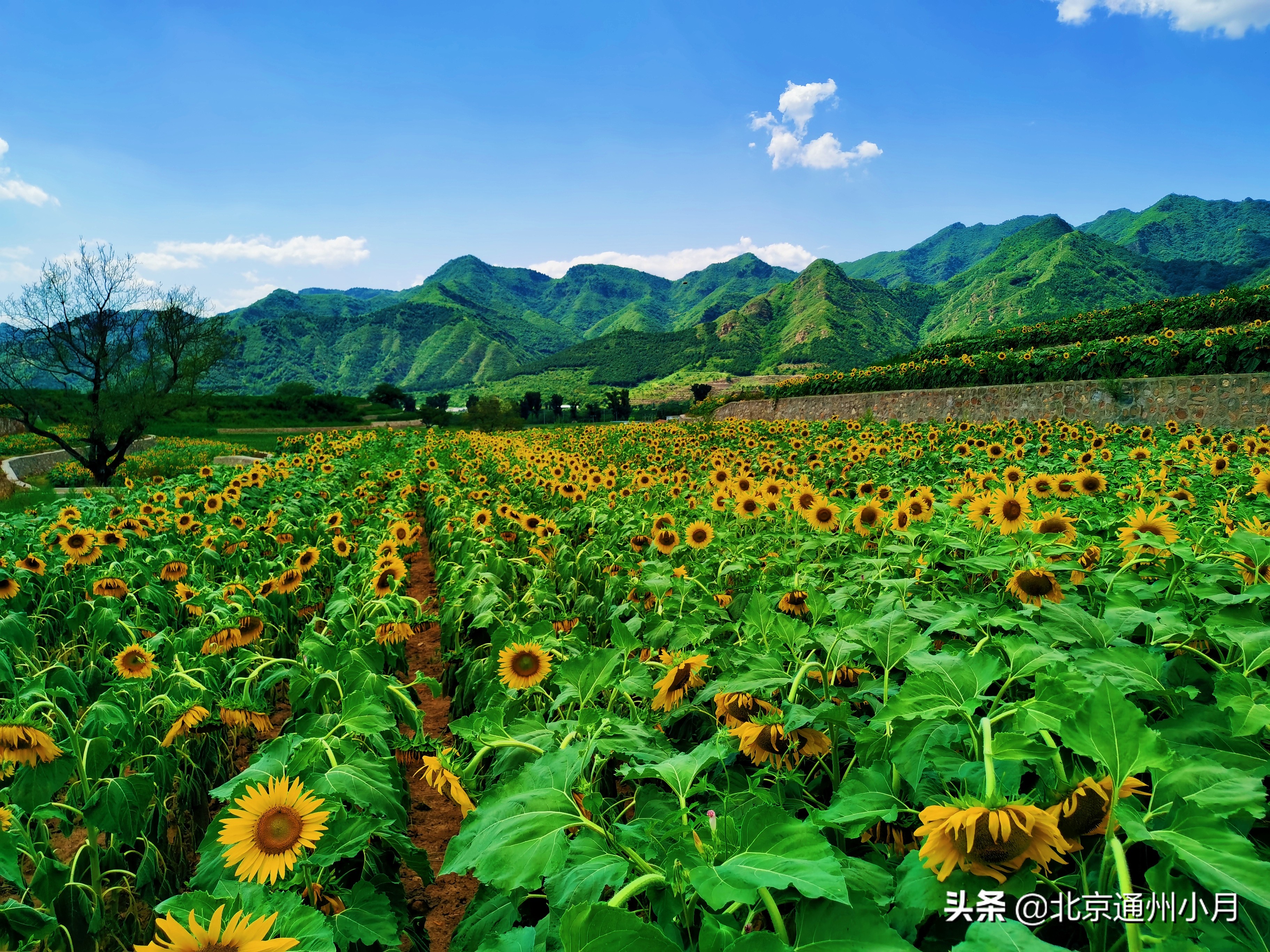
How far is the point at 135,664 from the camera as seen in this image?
9.48 ft

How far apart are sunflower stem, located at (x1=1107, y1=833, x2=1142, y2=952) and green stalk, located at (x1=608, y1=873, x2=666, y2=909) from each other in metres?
0.67

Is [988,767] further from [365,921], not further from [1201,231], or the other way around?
[1201,231]

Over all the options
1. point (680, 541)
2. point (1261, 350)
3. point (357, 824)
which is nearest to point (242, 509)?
point (680, 541)

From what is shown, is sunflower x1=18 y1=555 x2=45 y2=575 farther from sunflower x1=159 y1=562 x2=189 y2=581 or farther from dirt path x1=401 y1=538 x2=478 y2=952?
dirt path x1=401 y1=538 x2=478 y2=952

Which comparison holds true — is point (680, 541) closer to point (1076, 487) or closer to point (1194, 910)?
point (1076, 487)

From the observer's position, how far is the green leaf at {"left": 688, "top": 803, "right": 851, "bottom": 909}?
917 millimetres

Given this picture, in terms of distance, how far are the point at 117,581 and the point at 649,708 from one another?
13.4 feet

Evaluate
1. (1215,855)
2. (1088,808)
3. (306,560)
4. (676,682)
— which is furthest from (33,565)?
(1215,855)

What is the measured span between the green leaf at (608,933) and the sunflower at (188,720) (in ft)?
7.64

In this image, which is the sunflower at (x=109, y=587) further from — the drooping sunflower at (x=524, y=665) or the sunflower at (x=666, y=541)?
the sunflower at (x=666, y=541)

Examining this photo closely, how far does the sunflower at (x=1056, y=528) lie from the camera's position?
2.66m

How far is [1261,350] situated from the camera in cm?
1202

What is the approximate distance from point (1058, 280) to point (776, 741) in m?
99.9

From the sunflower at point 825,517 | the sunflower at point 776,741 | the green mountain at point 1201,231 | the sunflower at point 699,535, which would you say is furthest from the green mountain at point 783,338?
the sunflower at point 776,741
